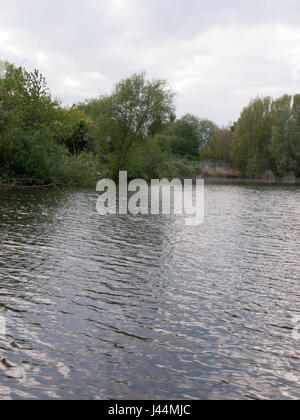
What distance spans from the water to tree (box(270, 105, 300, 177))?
220 ft

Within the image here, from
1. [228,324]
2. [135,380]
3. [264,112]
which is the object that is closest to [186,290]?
[228,324]

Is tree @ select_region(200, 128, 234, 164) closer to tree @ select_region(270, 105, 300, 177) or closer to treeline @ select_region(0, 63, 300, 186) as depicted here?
treeline @ select_region(0, 63, 300, 186)

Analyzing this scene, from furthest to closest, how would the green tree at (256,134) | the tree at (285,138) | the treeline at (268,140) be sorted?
the green tree at (256,134) < the treeline at (268,140) < the tree at (285,138)

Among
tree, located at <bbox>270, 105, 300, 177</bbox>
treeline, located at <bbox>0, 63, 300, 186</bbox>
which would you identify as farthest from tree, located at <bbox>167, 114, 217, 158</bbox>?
tree, located at <bbox>270, 105, 300, 177</bbox>

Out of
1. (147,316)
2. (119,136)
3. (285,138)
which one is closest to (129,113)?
(119,136)

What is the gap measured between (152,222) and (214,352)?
43.7ft

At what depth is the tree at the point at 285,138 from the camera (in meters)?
77.8

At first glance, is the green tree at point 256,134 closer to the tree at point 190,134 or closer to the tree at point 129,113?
the tree at point 190,134

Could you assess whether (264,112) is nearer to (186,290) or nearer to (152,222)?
(152,222)

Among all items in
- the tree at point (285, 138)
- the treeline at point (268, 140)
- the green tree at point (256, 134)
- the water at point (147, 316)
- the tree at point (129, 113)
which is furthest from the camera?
the green tree at point (256, 134)

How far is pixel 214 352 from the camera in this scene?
6.14 m

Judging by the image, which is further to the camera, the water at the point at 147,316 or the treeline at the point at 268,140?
the treeline at the point at 268,140

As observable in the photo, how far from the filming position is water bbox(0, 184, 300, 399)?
17.3ft

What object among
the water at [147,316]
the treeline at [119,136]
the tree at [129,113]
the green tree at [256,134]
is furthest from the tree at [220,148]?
the water at [147,316]
